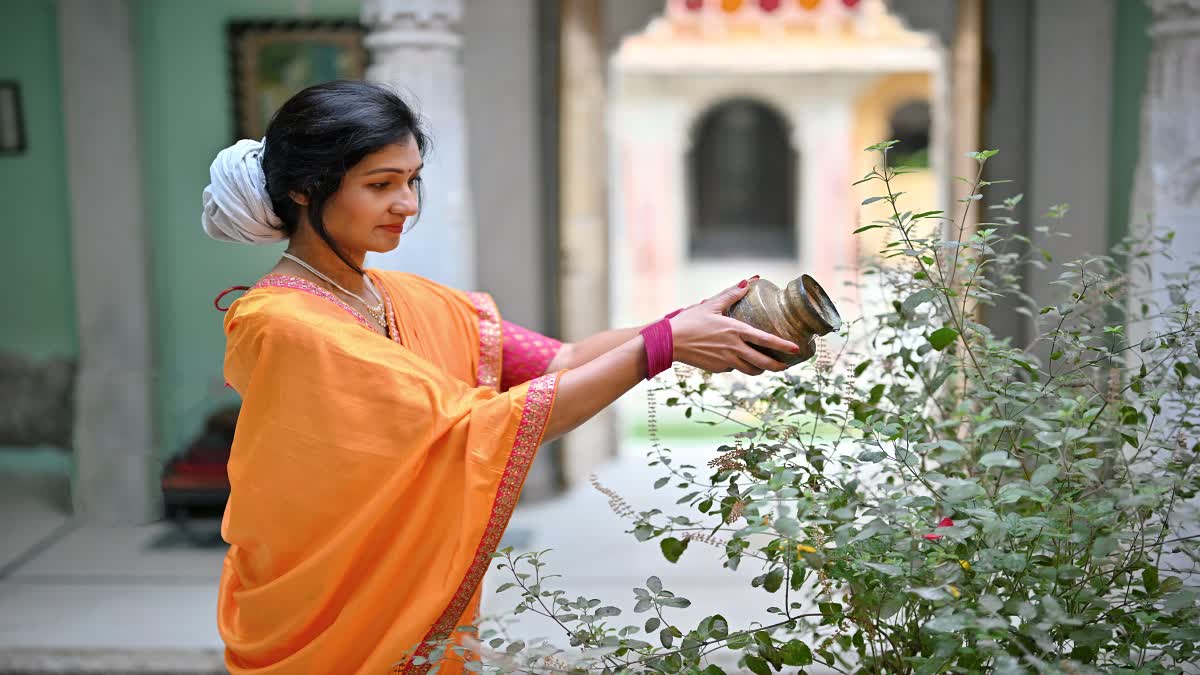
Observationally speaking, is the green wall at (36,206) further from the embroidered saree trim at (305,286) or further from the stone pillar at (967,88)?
the embroidered saree trim at (305,286)

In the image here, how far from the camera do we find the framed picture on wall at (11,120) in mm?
5867

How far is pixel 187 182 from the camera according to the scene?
5984 millimetres

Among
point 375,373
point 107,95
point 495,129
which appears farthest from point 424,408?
point 107,95

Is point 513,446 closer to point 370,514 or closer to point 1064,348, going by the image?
point 370,514

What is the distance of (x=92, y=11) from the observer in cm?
553

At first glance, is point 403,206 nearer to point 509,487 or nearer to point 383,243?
point 383,243

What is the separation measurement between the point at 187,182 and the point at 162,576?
2.11 meters

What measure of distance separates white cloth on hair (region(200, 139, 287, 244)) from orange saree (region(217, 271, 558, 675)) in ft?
0.37

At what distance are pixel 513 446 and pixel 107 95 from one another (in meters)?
4.60

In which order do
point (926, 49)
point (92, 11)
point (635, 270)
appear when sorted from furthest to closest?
point (635, 270)
point (926, 49)
point (92, 11)

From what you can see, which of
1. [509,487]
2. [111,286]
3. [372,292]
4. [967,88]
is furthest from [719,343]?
[111,286]

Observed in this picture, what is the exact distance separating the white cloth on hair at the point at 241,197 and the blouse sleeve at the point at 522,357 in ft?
1.64

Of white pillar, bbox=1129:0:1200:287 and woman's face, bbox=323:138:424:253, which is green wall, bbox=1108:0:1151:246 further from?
woman's face, bbox=323:138:424:253

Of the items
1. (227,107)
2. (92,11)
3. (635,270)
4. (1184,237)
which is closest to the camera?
(1184,237)
